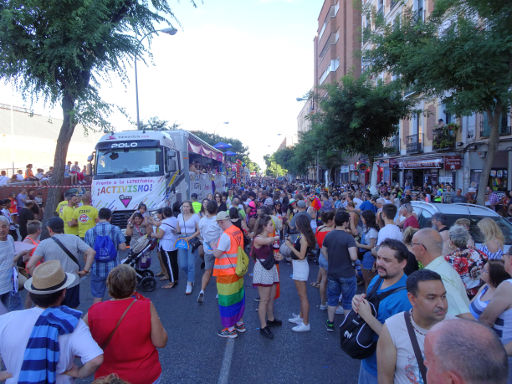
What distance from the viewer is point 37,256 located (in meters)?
4.24

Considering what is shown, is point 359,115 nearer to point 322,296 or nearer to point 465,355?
point 322,296

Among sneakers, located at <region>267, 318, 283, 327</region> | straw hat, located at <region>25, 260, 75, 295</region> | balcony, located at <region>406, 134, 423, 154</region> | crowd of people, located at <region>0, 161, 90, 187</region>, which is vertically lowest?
sneakers, located at <region>267, 318, 283, 327</region>

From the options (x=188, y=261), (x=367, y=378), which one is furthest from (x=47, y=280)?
(x=188, y=261)

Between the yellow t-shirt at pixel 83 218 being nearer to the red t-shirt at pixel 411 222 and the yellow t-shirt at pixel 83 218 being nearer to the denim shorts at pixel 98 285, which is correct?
the denim shorts at pixel 98 285

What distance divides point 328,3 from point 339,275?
4896 cm

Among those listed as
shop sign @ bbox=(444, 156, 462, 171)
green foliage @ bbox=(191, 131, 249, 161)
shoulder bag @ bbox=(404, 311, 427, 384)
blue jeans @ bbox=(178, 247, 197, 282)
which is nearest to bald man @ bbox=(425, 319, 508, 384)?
shoulder bag @ bbox=(404, 311, 427, 384)

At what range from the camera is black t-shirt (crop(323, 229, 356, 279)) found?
483 centimetres

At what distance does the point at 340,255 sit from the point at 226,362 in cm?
209

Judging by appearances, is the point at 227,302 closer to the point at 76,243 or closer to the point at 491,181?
the point at 76,243

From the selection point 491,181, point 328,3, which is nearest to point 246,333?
point 491,181

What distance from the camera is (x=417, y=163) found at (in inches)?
846

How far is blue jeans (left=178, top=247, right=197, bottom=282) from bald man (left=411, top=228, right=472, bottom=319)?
4.60m

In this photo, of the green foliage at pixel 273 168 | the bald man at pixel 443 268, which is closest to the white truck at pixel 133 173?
the bald man at pixel 443 268

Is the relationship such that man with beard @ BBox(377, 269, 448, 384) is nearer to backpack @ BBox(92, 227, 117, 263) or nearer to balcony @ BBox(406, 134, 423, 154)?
backpack @ BBox(92, 227, 117, 263)
